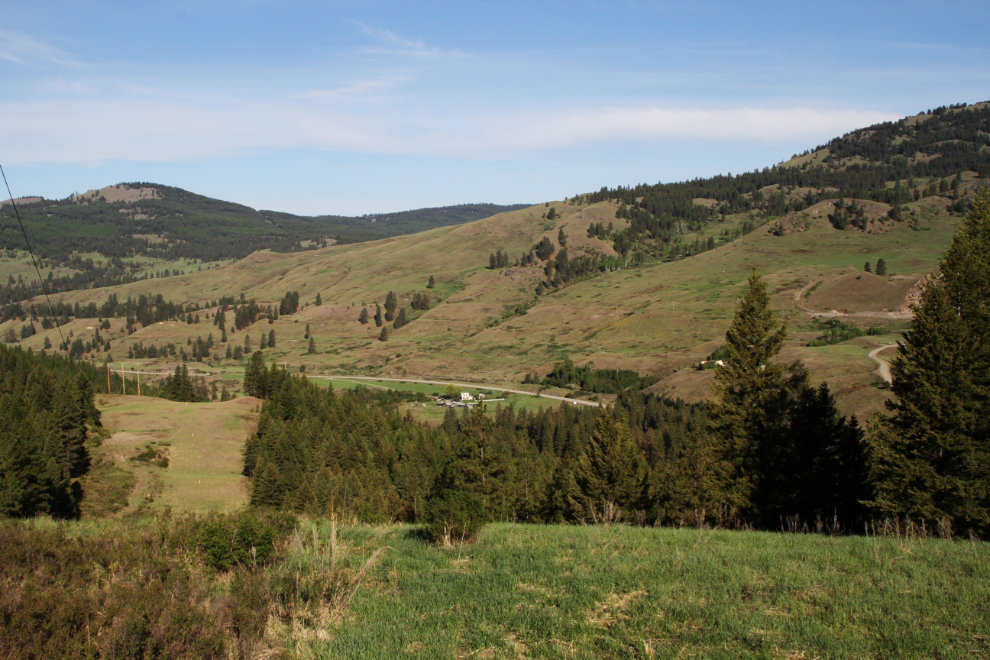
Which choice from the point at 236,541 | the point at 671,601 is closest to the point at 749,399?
the point at 671,601

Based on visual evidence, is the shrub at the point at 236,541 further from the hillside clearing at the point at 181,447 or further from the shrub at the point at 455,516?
the hillside clearing at the point at 181,447

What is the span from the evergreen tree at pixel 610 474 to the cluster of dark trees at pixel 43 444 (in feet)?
113

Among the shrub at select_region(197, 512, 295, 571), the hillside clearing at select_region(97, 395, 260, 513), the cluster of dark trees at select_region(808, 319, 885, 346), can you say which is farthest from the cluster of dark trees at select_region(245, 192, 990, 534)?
the cluster of dark trees at select_region(808, 319, 885, 346)

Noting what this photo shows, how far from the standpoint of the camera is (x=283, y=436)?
82125 millimetres

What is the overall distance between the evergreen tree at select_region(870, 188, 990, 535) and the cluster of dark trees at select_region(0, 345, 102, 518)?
44.9 metres

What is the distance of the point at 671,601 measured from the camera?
32.0 feet

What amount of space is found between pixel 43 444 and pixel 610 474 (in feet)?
173

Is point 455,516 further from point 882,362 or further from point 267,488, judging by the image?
point 882,362

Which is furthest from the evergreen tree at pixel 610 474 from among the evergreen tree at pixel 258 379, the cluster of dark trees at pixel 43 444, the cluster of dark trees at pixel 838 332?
the cluster of dark trees at pixel 838 332

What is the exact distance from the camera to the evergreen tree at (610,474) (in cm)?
4178

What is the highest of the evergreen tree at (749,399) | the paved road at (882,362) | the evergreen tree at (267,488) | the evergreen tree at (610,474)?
the evergreen tree at (749,399)

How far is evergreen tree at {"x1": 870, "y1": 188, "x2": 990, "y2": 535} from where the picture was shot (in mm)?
26219

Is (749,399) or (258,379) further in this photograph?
(258,379)

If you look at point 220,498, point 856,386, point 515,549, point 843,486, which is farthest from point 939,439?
point 220,498
